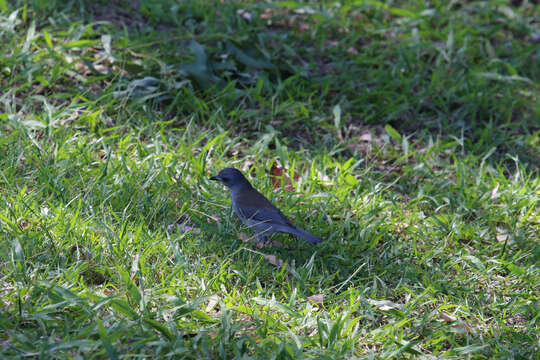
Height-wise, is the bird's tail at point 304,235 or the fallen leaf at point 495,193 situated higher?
the bird's tail at point 304,235

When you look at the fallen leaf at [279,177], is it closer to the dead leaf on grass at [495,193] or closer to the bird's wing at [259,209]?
the bird's wing at [259,209]

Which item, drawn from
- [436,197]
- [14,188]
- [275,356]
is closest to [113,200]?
[14,188]

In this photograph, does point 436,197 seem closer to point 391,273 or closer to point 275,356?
point 391,273

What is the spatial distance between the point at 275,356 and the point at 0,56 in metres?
3.71

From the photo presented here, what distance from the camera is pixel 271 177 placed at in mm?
4980

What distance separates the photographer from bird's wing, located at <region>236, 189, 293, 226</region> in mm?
4105

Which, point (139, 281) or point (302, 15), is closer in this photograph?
point (139, 281)

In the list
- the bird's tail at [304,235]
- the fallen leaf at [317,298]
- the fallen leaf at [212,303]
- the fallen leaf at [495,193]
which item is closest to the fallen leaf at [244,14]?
the fallen leaf at [495,193]

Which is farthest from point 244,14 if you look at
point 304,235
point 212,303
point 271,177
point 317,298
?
point 212,303

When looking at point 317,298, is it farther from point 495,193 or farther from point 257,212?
point 495,193

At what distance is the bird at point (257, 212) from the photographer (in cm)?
402

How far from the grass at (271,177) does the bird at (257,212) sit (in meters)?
0.15

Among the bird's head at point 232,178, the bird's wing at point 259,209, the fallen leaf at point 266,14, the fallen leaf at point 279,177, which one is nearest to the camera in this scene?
the bird's wing at point 259,209

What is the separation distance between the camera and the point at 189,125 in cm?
502
